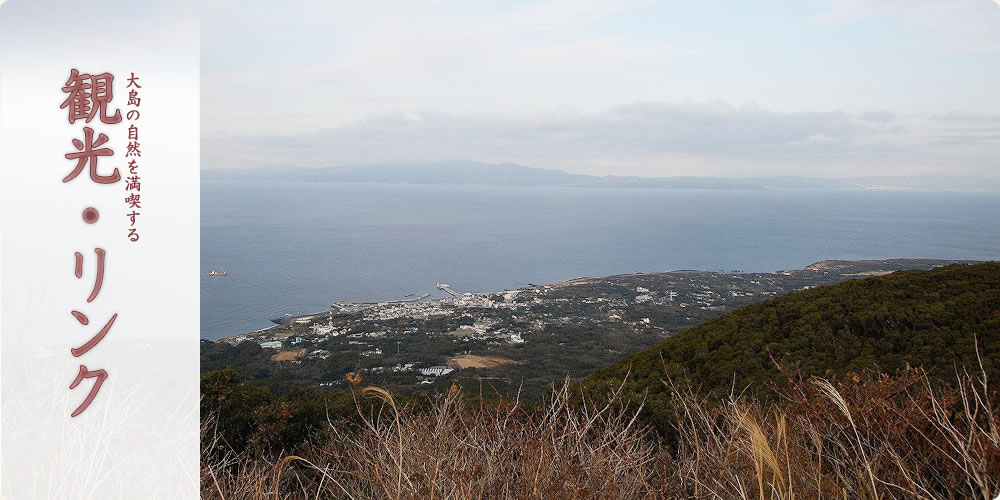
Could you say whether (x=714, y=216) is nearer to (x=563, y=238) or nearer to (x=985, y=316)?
(x=563, y=238)

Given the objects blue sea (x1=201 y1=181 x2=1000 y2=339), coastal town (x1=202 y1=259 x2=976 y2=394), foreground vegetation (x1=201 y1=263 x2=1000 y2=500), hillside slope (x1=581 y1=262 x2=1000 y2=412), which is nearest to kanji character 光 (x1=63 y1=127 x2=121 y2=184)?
foreground vegetation (x1=201 y1=263 x2=1000 y2=500)

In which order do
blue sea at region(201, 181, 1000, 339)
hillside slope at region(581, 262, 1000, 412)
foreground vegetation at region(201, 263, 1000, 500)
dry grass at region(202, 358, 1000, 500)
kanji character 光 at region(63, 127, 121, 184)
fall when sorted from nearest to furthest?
dry grass at region(202, 358, 1000, 500), foreground vegetation at region(201, 263, 1000, 500), kanji character 光 at region(63, 127, 121, 184), hillside slope at region(581, 262, 1000, 412), blue sea at region(201, 181, 1000, 339)

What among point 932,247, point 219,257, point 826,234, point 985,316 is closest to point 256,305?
point 219,257

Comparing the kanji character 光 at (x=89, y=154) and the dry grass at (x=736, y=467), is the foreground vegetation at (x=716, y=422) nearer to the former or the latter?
the dry grass at (x=736, y=467)

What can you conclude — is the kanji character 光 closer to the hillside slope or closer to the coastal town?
the hillside slope

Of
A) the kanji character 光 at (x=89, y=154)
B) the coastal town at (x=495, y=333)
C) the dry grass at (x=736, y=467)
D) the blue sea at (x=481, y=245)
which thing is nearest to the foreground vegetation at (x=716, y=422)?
the dry grass at (x=736, y=467)

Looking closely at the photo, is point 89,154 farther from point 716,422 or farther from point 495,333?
point 495,333

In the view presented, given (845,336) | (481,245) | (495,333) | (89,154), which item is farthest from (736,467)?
(481,245)
